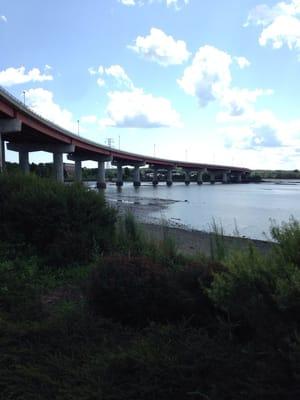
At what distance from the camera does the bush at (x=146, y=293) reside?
481 cm

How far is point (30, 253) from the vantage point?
9.55m

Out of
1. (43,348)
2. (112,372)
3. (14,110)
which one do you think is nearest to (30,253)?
(43,348)

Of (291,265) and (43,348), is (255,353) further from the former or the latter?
(43,348)

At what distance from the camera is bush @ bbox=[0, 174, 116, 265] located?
366 inches

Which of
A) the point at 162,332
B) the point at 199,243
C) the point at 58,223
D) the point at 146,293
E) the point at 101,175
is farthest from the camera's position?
the point at 101,175

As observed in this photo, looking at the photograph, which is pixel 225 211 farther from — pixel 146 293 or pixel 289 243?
pixel 289 243

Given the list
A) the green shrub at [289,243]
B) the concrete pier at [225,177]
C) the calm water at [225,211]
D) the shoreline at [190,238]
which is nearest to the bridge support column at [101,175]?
the calm water at [225,211]

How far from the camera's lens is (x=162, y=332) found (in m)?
4.24

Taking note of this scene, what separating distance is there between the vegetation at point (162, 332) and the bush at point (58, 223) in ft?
6.96

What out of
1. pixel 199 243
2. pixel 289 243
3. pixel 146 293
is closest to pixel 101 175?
pixel 199 243

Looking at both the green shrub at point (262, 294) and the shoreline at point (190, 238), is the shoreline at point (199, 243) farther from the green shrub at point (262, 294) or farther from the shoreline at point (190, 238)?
the green shrub at point (262, 294)

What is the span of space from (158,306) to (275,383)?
2.15 meters

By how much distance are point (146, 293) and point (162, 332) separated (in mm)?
949

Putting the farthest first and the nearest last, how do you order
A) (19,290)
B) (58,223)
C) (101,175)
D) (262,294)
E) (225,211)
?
1. (101,175)
2. (225,211)
3. (58,223)
4. (19,290)
5. (262,294)
